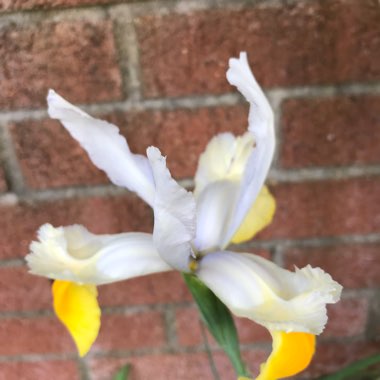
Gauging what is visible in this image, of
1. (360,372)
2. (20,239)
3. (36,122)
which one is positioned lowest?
(360,372)

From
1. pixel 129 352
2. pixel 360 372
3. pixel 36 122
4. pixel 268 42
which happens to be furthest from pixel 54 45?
pixel 360 372

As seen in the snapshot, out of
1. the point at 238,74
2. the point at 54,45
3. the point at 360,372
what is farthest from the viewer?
the point at 360,372

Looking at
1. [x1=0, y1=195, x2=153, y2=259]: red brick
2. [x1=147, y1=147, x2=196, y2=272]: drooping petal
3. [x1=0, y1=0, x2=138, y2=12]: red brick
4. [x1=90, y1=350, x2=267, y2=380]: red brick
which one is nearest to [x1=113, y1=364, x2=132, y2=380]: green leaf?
[x1=90, y1=350, x2=267, y2=380]: red brick

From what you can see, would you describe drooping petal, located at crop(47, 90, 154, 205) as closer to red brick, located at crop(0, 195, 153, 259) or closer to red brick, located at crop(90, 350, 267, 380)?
red brick, located at crop(0, 195, 153, 259)

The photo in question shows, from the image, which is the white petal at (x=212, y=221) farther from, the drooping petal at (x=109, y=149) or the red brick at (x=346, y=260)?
the red brick at (x=346, y=260)

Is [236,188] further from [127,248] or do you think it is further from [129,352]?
[129,352]

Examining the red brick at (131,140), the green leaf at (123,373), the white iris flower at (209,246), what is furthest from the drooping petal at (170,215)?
the green leaf at (123,373)
